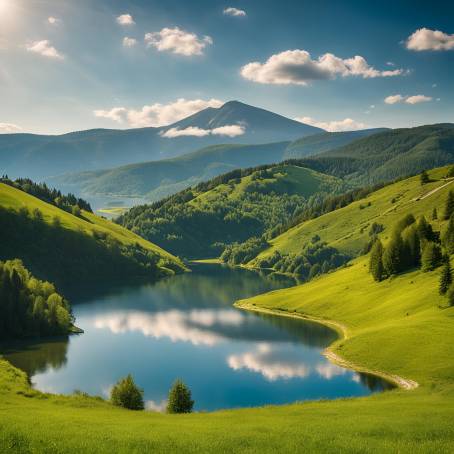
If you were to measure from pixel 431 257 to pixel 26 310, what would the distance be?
98.7m

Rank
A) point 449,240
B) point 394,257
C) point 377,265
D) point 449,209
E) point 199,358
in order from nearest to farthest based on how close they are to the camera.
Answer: point 199,358
point 449,240
point 394,257
point 377,265
point 449,209

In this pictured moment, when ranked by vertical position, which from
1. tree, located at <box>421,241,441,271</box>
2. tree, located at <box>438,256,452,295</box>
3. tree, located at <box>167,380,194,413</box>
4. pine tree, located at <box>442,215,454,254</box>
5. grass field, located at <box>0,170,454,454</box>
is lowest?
tree, located at <box>167,380,194,413</box>

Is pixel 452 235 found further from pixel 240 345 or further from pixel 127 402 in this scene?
pixel 127 402

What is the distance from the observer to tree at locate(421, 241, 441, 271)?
397 ft

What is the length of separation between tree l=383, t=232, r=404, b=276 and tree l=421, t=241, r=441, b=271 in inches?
418

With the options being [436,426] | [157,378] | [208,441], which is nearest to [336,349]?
[157,378]

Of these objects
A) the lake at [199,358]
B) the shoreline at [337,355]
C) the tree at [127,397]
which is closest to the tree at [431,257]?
the shoreline at [337,355]

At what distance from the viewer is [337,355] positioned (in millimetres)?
102062

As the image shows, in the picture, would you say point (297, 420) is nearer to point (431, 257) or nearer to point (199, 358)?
point (199, 358)

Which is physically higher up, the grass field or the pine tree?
the pine tree

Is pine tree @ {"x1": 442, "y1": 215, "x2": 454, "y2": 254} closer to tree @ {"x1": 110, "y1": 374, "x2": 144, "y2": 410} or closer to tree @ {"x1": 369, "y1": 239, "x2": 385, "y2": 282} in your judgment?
tree @ {"x1": 369, "y1": 239, "x2": 385, "y2": 282}

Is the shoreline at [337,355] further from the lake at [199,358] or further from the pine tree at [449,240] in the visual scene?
the pine tree at [449,240]

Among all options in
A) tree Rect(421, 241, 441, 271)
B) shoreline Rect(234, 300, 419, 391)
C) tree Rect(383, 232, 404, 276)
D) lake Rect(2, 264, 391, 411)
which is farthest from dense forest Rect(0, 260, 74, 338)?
tree Rect(421, 241, 441, 271)

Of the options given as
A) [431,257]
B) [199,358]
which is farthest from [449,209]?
[199,358]
